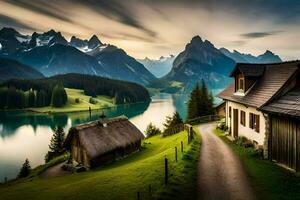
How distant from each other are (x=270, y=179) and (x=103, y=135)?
2237 centimetres

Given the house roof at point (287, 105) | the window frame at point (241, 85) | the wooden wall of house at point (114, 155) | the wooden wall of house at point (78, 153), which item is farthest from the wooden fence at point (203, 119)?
the house roof at point (287, 105)

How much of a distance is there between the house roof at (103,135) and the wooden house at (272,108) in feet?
50.6

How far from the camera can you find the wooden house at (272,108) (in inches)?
715

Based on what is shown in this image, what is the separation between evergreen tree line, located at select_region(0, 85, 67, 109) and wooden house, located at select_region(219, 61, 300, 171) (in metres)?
169

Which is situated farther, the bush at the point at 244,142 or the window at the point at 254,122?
the bush at the point at 244,142

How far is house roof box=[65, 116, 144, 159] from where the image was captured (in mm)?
31547

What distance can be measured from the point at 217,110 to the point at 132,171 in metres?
44.9

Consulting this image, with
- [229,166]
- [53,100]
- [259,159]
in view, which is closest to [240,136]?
[259,159]

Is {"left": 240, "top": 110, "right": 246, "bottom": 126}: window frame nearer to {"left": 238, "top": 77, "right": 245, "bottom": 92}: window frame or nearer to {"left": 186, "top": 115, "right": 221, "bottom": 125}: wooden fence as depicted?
{"left": 238, "top": 77, "right": 245, "bottom": 92}: window frame

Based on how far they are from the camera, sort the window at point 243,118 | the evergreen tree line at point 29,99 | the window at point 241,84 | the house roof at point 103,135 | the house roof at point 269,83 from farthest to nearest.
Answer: the evergreen tree line at point 29,99 < the house roof at point 103,135 < the window at point 241,84 < the window at point 243,118 < the house roof at point 269,83

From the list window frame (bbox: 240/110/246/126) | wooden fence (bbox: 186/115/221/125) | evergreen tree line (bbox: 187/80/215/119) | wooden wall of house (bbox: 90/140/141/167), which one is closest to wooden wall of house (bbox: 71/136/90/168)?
wooden wall of house (bbox: 90/140/141/167)

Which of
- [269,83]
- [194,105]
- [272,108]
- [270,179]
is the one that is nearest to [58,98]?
[194,105]

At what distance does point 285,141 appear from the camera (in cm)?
1892

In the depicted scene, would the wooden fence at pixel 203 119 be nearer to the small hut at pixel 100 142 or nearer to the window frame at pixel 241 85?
the small hut at pixel 100 142
